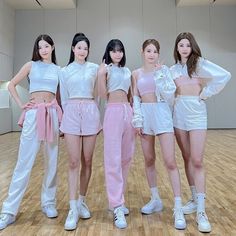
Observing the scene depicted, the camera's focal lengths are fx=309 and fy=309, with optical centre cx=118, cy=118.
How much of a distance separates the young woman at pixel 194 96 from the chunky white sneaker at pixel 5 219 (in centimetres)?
141

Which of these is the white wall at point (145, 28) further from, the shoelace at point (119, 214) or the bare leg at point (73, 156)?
the shoelace at point (119, 214)

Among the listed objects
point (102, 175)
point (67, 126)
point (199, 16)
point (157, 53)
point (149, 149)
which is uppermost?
point (199, 16)

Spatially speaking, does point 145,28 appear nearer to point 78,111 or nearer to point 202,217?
point 78,111

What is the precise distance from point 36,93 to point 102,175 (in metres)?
1.98

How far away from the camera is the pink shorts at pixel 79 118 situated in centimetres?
238

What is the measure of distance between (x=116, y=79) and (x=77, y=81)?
31 centimetres

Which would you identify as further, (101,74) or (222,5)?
(222,5)

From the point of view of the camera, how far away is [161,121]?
2.38 metres

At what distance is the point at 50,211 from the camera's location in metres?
2.53

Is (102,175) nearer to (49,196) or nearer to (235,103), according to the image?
(49,196)

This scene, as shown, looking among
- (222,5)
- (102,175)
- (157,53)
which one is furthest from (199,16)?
(157,53)

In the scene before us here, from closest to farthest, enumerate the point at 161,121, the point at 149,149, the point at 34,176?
the point at 161,121, the point at 149,149, the point at 34,176

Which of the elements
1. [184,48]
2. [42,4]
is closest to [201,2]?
[42,4]

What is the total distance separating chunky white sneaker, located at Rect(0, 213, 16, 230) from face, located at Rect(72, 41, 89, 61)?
4.35ft
